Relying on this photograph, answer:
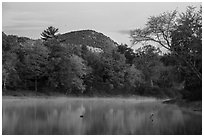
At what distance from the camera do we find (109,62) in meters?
47.7

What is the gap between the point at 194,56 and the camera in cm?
2095

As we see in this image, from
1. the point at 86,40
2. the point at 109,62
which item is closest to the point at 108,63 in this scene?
the point at 109,62

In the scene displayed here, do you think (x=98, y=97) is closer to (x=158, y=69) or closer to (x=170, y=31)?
(x=158, y=69)

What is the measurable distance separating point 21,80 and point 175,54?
22.1 meters

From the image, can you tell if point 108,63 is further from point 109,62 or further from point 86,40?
point 86,40

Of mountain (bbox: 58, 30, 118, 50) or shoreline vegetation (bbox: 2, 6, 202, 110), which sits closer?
shoreline vegetation (bbox: 2, 6, 202, 110)

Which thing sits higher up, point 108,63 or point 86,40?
point 86,40

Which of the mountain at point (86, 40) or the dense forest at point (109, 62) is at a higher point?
the mountain at point (86, 40)

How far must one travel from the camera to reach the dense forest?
21234mm

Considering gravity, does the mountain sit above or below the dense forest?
above

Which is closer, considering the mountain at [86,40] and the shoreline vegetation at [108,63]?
the shoreline vegetation at [108,63]

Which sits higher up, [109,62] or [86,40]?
[86,40]

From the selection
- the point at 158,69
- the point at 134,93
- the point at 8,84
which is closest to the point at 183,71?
the point at 158,69

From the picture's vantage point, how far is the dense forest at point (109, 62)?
836 inches
